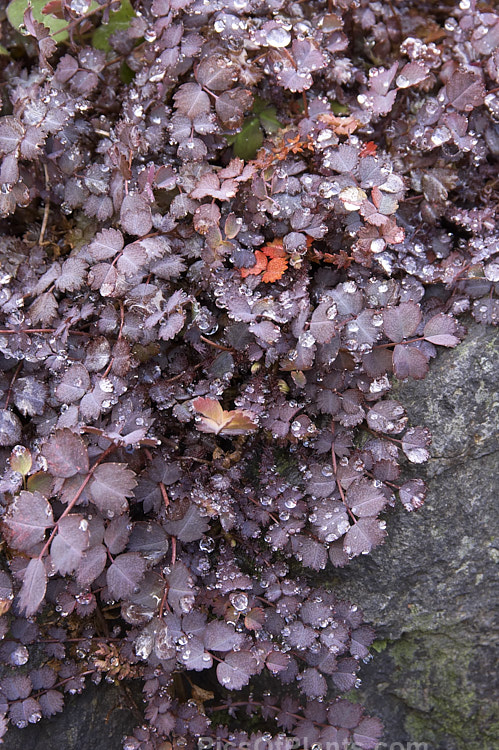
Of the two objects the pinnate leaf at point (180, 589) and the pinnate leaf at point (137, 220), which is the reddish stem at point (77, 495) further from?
the pinnate leaf at point (137, 220)

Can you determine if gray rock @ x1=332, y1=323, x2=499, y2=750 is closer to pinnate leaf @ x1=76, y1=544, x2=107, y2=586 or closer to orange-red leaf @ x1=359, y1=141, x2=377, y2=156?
orange-red leaf @ x1=359, y1=141, x2=377, y2=156

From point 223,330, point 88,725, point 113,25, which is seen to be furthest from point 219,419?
point 113,25

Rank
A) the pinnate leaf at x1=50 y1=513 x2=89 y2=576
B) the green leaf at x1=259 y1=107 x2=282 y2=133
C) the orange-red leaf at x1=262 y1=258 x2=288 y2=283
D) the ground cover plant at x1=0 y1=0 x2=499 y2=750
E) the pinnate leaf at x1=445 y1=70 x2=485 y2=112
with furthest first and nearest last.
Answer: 1. the green leaf at x1=259 y1=107 x2=282 y2=133
2. the pinnate leaf at x1=445 y1=70 x2=485 y2=112
3. the orange-red leaf at x1=262 y1=258 x2=288 y2=283
4. the ground cover plant at x1=0 y1=0 x2=499 y2=750
5. the pinnate leaf at x1=50 y1=513 x2=89 y2=576

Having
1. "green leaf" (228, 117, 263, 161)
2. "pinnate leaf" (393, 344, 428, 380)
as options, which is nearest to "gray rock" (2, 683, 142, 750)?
"pinnate leaf" (393, 344, 428, 380)


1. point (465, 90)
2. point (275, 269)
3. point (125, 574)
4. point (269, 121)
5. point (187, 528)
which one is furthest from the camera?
point (269, 121)

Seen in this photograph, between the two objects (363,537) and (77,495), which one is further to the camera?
(363,537)

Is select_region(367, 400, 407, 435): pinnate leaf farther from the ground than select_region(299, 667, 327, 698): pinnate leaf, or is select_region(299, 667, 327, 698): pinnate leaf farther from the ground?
select_region(367, 400, 407, 435): pinnate leaf

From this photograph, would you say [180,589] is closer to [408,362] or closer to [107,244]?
[408,362]

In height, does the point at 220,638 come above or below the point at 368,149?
below
